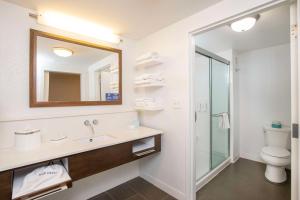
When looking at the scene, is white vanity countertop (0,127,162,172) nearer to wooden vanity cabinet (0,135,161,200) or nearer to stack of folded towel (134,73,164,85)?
wooden vanity cabinet (0,135,161,200)

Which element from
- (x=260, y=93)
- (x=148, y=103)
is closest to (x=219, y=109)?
(x=260, y=93)

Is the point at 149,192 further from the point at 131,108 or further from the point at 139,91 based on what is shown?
the point at 139,91

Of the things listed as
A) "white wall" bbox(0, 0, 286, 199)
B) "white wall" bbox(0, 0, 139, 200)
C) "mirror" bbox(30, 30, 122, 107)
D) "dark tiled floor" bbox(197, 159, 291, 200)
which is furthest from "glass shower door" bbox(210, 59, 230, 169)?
"white wall" bbox(0, 0, 139, 200)

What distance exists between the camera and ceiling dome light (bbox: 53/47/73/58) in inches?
67.3

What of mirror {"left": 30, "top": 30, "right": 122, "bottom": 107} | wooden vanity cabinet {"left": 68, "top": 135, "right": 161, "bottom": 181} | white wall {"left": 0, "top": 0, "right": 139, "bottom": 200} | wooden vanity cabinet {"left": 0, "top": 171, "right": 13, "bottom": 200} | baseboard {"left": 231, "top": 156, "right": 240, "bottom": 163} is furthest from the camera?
baseboard {"left": 231, "top": 156, "right": 240, "bottom": 163}

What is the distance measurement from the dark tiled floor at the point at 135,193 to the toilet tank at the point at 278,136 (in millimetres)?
2018

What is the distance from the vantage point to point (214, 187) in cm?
210

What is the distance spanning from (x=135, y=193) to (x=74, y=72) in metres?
1.77

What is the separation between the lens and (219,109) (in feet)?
9.21

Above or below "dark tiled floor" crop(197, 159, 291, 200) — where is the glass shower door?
above

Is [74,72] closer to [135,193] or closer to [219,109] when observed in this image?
[135,193]

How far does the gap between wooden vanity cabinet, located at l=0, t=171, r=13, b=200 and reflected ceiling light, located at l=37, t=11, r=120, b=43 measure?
1.44 metres

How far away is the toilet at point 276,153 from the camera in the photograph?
7.09 ft

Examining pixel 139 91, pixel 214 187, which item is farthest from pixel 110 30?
pixel 214 187
